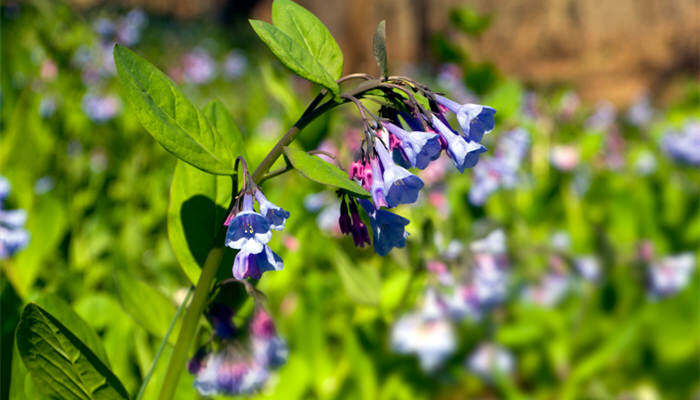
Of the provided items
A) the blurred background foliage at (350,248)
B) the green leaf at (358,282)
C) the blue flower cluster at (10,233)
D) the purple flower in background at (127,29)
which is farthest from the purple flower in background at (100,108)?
the green leaf at (358,282)

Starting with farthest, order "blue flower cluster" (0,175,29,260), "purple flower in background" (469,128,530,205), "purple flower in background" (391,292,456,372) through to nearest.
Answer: "purple flower in background" (469,128,530,205), "purple flower in background" (391,292,456,372), "blue flower cluster" (0,175,29,260)

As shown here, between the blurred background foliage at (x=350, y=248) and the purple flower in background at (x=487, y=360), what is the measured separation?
3 cm

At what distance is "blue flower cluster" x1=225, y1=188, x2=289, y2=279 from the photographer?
442mm

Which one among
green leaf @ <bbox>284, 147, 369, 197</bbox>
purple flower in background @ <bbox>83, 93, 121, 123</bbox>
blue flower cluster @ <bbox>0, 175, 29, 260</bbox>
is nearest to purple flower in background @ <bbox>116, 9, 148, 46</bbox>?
purple flower in background @ <bbox>83, 93, 121, 123</bbox>

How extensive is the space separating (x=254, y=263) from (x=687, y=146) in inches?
83.0

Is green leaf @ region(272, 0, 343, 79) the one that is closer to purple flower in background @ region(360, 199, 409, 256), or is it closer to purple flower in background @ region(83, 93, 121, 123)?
purple flower in background @ region(360, 199, 409, 256)

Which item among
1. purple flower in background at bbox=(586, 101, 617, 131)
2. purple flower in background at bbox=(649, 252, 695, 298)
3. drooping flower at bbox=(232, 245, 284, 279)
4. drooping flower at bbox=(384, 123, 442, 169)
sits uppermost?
purple flower in background at bbox=(586, 101, 617, 131)

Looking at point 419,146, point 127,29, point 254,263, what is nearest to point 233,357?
point 254,263

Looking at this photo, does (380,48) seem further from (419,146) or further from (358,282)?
(358,282)

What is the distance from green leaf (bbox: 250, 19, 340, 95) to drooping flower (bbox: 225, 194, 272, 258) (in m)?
0.11

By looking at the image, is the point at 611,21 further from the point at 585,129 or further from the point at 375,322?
the point at 375,322

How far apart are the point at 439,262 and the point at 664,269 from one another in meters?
0.81

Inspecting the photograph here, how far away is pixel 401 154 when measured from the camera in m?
0.52

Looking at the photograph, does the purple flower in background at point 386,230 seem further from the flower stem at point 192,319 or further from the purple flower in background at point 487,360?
the purple flower in background at point 487,360
